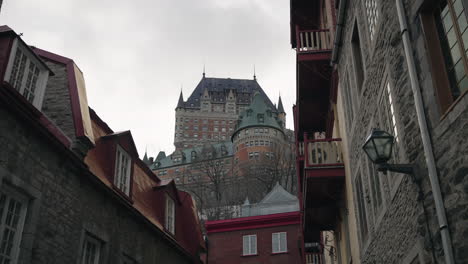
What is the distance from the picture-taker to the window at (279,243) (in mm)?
30125

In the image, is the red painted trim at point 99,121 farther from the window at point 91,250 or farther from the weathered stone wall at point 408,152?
the weathered stone wall at point 408,152

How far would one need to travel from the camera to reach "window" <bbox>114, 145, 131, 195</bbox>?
1537 centimetres

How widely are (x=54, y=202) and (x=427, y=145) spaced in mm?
8093

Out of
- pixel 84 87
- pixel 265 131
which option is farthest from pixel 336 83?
pixel 265 131

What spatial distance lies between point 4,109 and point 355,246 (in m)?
8.73

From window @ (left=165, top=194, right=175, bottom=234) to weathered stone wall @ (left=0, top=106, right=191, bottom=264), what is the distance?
12.5ft

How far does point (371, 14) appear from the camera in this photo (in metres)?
10.2

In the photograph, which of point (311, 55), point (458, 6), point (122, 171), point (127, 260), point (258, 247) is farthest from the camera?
point (258, 247)

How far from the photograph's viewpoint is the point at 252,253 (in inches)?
1200

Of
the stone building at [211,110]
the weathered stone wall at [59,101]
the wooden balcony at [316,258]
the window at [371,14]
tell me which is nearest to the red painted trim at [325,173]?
the window at [371,14]

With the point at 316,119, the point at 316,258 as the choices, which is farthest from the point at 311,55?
the point at 316,258

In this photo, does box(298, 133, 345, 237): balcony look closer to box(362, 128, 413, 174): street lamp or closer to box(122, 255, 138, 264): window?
box(122, 255, 138, 264): window

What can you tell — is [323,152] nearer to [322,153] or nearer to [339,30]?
[322,153]

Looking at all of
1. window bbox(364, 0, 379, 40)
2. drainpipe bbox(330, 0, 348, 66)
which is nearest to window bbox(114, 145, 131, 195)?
drainpipe bbox(330, 0, 348, 66)
